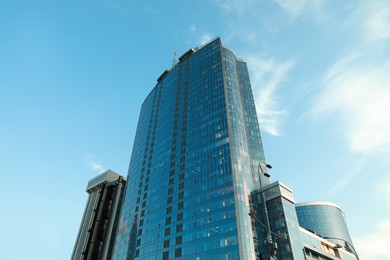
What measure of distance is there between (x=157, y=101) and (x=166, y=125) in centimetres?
2568

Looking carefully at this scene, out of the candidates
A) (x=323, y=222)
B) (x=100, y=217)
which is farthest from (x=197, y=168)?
(x=323, y=222)

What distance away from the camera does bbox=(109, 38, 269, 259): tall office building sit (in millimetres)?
75562

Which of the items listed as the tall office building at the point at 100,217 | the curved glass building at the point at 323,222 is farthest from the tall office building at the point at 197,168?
the curved glass building at the point at 323,222

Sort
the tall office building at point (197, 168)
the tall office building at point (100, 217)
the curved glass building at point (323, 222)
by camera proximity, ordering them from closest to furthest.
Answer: the tall office building at point (197, 168)
the tall office building at point (100, 217)
the curved glass building at point (323, 222)

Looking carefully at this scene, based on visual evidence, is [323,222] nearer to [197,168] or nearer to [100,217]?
[197,168]

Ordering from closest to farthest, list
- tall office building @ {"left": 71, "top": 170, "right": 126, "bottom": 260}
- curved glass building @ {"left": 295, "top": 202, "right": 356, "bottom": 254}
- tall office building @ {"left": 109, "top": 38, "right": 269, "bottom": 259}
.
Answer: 1. tall office building @ {"left": 109, "top": 38, "right": 269, "bottom": 259}
2. tall office building @ {"left": 71, "top": 170, "right": 126, "bottom": 260}
3. curved glass building @ {"left": 295, "top": 202, "right": 356, "bottom": 254}

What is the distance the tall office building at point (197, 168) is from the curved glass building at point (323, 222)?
116683 mm

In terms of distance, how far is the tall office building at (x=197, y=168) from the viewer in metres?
75.6

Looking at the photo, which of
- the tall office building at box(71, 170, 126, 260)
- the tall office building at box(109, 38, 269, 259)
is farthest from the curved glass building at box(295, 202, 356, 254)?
the tall office building at box(71, 170, 126, 260)

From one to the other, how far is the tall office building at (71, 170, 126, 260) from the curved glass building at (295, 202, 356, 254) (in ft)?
433

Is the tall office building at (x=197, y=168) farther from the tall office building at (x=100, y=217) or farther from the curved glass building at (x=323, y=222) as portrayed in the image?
the curved glass building at (x=323, y=222)

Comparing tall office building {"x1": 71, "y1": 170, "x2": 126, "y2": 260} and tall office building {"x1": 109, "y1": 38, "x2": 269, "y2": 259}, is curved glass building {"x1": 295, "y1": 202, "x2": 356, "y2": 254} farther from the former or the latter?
tall office building {"x1": 71, "y1": 170, "x2": 126, "y2": 260}

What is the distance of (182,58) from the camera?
144m

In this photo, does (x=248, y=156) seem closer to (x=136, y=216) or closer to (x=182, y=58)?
(x=136, y=216)
